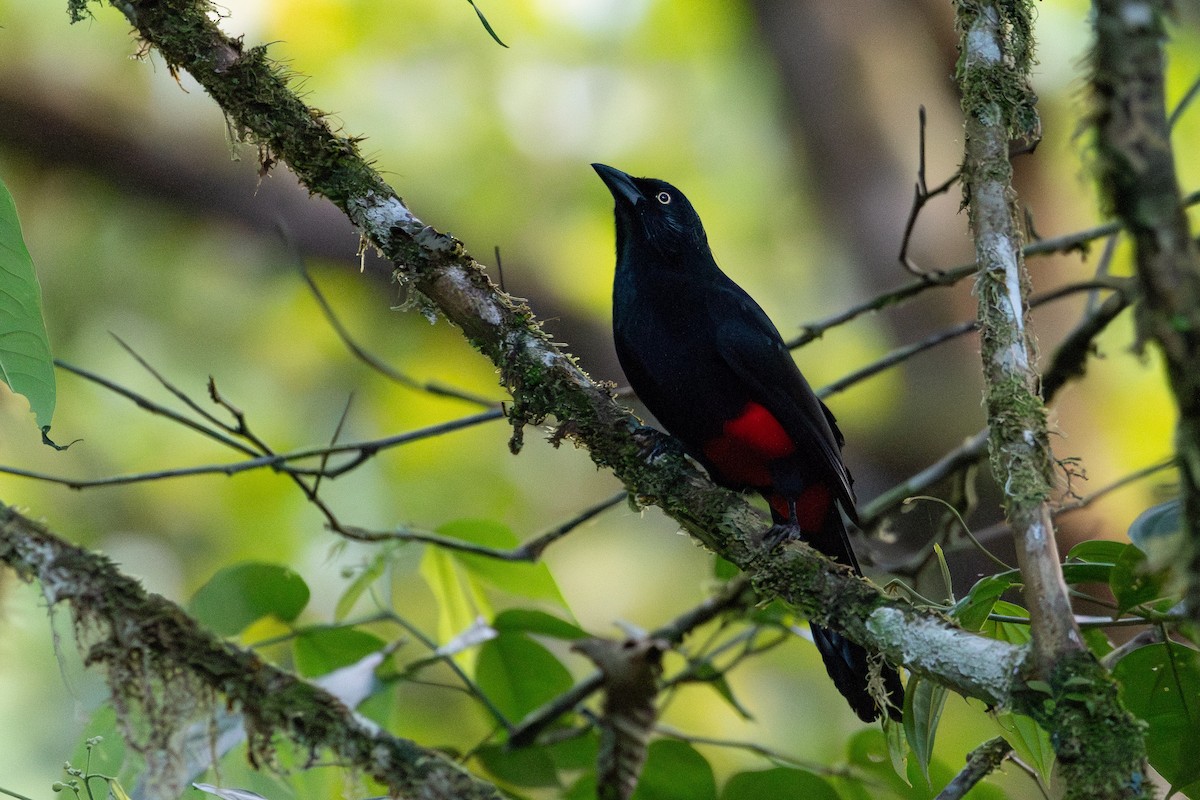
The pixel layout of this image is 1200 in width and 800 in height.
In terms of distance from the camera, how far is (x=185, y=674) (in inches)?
70.1

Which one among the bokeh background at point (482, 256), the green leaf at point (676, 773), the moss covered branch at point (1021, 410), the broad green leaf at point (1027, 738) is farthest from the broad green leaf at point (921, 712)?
the bokeh background at point (482, 256)

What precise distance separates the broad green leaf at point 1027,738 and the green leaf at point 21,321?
1.90 m

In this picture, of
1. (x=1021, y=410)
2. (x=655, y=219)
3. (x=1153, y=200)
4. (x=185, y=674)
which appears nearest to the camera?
(x=1153, y=200)

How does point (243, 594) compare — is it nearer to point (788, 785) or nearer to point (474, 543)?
point (474, 543)

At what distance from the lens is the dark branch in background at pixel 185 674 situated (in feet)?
5.59

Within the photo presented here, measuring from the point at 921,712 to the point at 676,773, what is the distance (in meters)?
1.04

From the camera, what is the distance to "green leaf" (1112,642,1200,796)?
2.14 metres

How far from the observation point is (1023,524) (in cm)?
193

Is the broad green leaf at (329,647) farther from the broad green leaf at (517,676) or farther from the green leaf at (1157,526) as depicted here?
the green leaf at (1157,526)

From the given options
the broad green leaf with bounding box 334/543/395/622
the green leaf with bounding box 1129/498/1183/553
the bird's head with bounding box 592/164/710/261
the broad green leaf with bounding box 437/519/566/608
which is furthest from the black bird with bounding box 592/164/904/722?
the green leaf with bounding box 1129/498/1183/553

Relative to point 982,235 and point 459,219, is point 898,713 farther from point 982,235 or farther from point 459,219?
point 459,219

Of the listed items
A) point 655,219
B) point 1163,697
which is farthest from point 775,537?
point 655,219

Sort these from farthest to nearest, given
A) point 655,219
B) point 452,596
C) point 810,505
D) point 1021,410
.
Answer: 1. point 655,219
2. point 452,596
3. point 810,505
4. point 1021,410

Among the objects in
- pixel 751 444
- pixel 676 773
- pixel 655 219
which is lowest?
pixel 676 773
